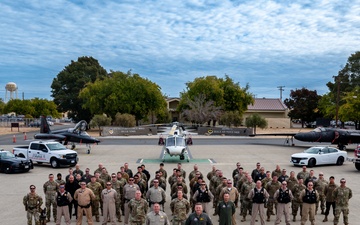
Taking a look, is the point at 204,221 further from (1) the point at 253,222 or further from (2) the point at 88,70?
(2) the point at 88,70

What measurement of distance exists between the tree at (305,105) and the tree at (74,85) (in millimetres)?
45665

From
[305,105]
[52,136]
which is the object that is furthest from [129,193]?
[305,105]

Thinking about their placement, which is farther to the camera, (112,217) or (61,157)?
(61,157)

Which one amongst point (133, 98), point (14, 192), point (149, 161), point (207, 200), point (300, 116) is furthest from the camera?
point (300, 116)

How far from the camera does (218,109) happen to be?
230 ft

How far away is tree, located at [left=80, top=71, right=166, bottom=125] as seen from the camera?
213ft

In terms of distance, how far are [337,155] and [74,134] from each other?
20.2 meters

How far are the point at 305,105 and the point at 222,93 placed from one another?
29.1 meters

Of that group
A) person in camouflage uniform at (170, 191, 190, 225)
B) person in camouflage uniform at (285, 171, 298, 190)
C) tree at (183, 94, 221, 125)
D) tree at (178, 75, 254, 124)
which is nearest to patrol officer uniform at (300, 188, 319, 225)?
person in camouflage uniform at (285, 171, 298, 190)

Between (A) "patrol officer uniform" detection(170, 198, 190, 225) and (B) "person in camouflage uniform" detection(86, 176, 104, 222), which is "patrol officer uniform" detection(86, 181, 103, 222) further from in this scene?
(A) "patrol officer uniform" detection(170, 198, 190, 225)

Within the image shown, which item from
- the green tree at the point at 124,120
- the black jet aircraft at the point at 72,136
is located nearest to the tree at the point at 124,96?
the green tree at the point at 124,120

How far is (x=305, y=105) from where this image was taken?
9250 centimetres

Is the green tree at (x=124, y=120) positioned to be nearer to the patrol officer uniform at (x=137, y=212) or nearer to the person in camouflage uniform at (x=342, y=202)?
the person in camouflage uniform at (x=342, y=202)

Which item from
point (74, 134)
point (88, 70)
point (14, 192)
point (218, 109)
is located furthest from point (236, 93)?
point (14, 192)
